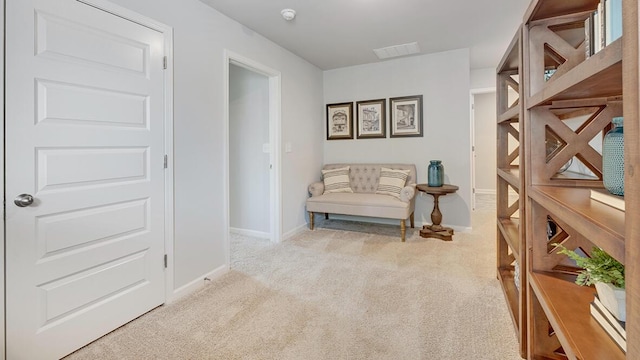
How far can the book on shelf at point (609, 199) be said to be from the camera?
79cm

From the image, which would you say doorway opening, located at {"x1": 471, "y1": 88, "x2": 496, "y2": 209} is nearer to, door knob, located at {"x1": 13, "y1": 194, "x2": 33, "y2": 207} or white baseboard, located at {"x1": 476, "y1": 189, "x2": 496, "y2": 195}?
white baseboard, located at {"x1": 476, "y1": 189, "x2": 496, "y2": 195}

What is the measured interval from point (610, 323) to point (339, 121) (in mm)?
3938

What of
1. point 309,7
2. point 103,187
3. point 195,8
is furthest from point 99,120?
point 309,7

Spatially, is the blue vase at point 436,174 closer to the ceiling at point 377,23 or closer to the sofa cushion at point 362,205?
the sofa cushion at point 362,205

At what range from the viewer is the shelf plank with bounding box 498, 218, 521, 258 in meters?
1.68

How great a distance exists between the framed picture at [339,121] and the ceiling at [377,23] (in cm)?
83

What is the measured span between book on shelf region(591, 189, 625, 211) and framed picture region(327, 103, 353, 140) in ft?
11.8

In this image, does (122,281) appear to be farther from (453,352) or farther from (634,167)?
(634,167)

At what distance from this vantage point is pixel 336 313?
1937 mm

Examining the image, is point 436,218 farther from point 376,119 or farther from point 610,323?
Answer: point 610,323

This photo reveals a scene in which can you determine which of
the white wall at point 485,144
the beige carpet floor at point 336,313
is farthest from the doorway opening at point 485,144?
the beige carpet floor at point 336,313

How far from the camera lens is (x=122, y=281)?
1.83 meters

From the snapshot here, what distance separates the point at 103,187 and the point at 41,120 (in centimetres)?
46

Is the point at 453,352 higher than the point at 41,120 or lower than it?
lower
